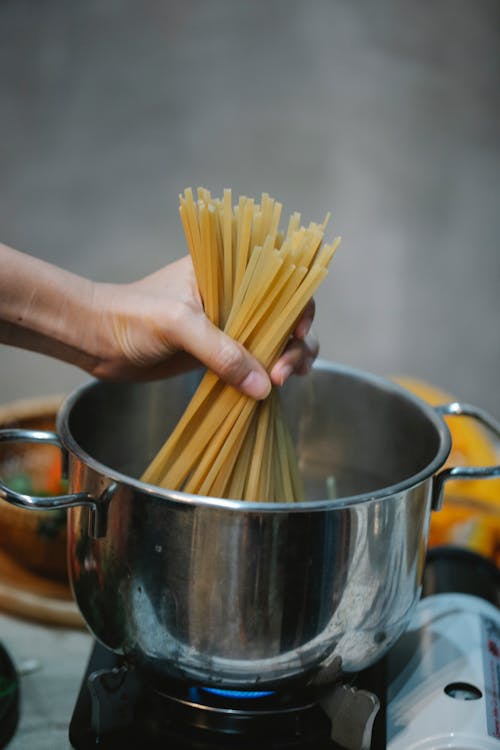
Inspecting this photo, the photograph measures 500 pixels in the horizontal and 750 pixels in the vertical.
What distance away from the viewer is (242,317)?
613 millimetres

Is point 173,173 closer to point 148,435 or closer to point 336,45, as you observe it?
point 336,45

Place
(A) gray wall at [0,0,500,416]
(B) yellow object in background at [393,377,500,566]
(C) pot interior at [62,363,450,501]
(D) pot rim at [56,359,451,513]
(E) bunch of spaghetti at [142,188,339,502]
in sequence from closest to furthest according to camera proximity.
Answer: (D) pot rim at [56,359,451,513], (E) bunch of spaghetti at [142,188,339,502], (C) pot interior at [62,363,450,501], (B) yellow object in background at [393,377,500,566], (A) gray wall at [0,0,500,416]

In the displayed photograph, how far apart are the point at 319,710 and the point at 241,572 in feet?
0.52

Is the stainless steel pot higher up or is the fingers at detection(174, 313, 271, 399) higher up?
the fingers at detection(174, 313, 271, 399)

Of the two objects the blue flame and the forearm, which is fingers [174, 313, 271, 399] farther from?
the blue flame

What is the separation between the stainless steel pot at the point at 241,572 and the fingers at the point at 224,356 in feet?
0.35

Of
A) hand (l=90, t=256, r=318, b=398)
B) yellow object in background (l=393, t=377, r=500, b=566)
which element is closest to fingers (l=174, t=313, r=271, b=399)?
hand (l=90, t=256, r=318, b=398)

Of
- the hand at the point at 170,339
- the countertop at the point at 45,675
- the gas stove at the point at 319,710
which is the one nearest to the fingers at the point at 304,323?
the hand at the point at 170,339

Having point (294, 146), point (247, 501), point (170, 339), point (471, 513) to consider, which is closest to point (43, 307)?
point (170, 339)

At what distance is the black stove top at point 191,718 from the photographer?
0.57m

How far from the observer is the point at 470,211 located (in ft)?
9.33

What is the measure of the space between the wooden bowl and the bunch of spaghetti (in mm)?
223

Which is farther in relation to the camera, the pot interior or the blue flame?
the pot interior

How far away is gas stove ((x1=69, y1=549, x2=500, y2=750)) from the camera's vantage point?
1.87 ft
